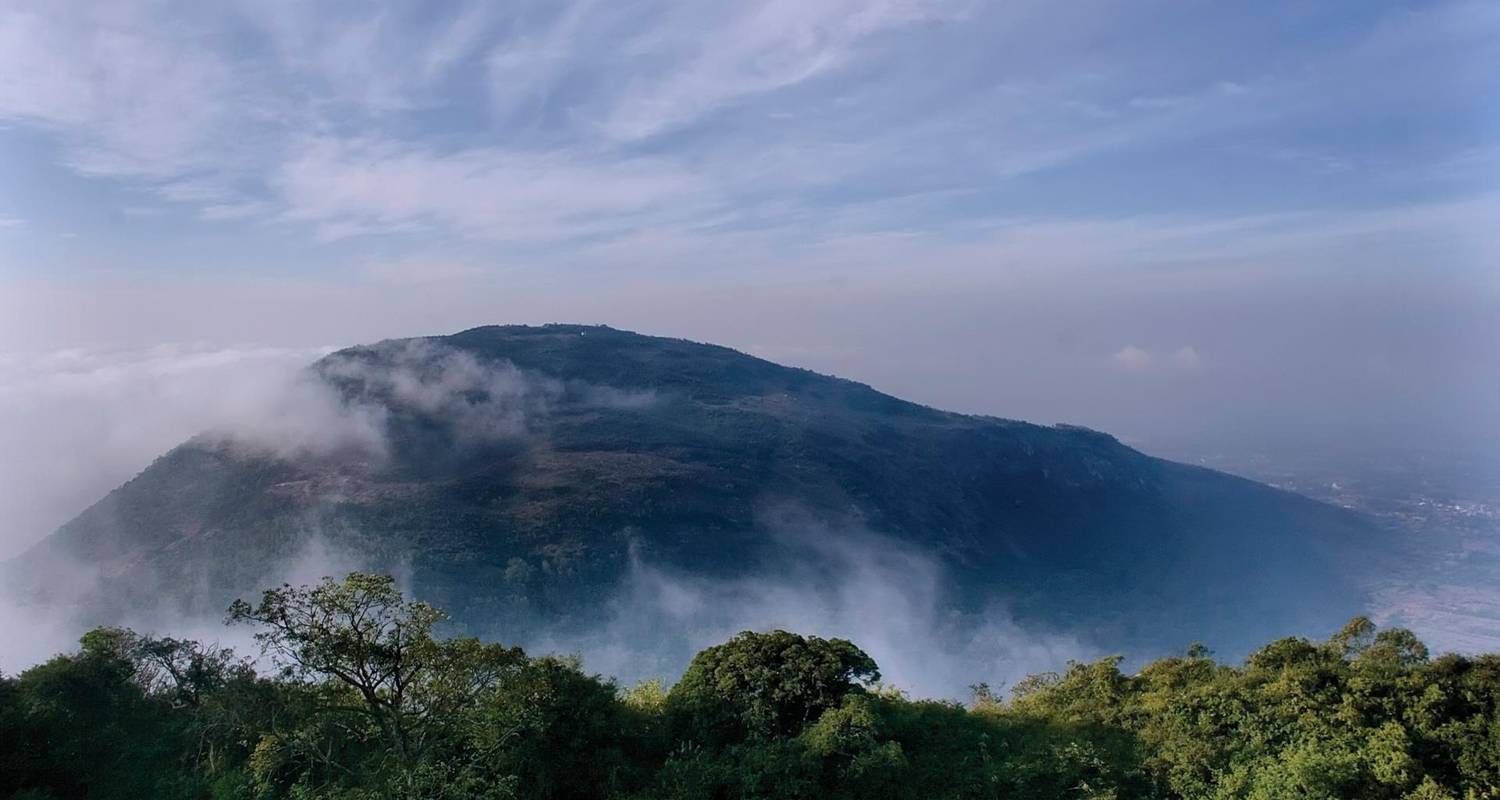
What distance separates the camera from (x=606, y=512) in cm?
13938

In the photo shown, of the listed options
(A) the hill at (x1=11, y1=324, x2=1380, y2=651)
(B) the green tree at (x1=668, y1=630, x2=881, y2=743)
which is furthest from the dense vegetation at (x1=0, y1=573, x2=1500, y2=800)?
(A) the hill at (x1=11, y1=324, x2=1380, y2=651)

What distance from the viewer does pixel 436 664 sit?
23.3m

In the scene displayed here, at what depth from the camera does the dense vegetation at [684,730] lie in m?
22.2

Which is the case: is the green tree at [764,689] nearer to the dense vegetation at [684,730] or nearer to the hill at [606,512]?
the dense vegetation at [684,730]

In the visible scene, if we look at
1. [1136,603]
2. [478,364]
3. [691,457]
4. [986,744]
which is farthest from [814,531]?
[986,744]

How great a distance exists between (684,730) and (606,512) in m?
115

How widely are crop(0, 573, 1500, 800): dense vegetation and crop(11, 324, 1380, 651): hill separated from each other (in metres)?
91.1

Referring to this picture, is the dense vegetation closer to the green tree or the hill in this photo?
the green tree

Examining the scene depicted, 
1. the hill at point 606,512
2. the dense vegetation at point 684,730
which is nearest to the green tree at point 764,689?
the dense vegetation at point 684,730

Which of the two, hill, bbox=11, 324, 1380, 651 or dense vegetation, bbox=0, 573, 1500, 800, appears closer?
dense vegetation, bbox=0, 573, 1500, 800

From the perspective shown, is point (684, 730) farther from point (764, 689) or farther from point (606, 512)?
point (606, 512)

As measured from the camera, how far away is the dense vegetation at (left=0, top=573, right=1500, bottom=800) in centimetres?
2216

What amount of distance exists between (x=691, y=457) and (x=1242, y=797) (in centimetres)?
14455

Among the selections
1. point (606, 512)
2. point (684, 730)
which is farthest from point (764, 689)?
point (606, 512)
